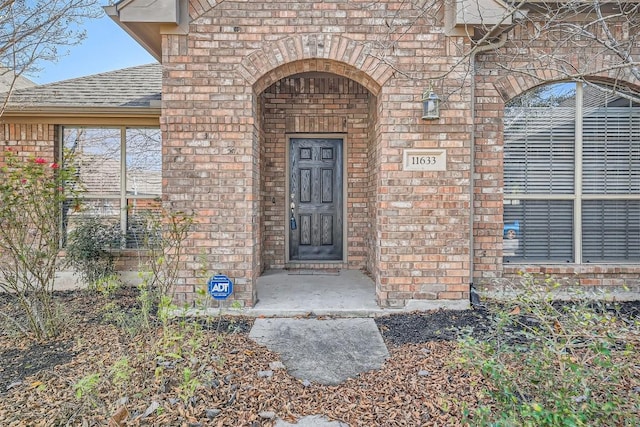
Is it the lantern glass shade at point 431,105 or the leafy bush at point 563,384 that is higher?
the lantern glass shade at point 431,105

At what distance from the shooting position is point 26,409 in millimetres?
2336

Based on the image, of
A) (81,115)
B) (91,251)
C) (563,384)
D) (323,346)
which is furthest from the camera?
(81,115)

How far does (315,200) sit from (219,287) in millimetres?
2610

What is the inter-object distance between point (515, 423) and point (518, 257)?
3.49 meters

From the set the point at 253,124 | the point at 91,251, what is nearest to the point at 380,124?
the point at 253,124

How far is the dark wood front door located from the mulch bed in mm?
2796

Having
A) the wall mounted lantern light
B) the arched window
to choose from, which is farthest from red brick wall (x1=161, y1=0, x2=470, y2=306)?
the arched window

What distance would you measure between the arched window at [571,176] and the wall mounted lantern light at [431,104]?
1.24m

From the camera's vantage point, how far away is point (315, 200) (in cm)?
611

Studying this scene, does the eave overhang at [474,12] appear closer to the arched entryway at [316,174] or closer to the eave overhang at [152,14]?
the arched entryway at [316,174]

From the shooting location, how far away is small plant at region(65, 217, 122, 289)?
4.85 m

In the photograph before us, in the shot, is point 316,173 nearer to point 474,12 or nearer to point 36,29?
point 474,12

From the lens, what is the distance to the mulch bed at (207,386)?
2.23 metres

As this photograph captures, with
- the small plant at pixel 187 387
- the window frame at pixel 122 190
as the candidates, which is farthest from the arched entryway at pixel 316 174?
the small plant at pixel 187 387
